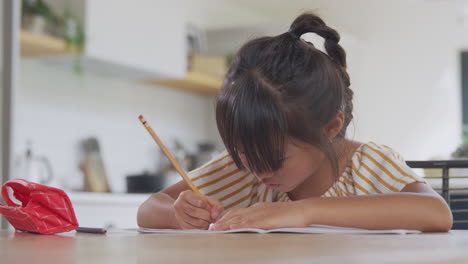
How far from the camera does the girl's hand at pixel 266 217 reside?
3.01 feet

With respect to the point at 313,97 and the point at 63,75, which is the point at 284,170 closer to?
the point at 313,97

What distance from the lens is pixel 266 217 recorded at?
0.93m

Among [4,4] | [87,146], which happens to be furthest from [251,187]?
[87,146]

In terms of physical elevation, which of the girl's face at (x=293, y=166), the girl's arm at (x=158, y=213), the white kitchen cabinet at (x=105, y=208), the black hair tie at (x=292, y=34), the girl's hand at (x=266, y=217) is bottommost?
the white kitchen cabinet at (x=105, y=208)

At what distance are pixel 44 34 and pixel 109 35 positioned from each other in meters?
0.34

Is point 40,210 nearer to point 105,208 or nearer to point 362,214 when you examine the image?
point 362,214

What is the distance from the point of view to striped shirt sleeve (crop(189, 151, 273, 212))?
1423 mm

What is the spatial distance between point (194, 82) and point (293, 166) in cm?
312

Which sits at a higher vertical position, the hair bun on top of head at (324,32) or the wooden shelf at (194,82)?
the hair bun on top of head at (324,32)

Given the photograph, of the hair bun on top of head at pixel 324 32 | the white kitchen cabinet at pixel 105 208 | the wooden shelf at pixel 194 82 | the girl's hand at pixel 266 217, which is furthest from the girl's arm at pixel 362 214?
the wooden shelf at pixel 194 82

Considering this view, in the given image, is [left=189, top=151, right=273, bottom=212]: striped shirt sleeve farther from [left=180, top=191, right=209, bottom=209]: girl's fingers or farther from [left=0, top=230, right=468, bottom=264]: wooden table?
[left=0, top=230, right=468, bottom=264]: wooden table

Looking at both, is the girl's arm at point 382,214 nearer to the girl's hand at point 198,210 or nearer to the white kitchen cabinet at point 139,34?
the girl's hand at point 198,210

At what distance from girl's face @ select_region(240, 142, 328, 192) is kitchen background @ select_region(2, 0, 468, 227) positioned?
380mm

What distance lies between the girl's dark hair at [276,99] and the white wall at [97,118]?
7.33ft
